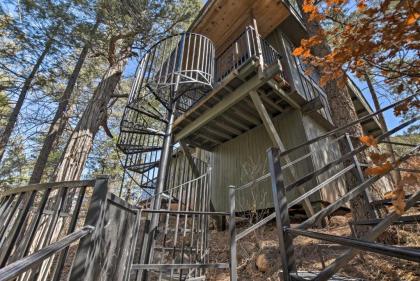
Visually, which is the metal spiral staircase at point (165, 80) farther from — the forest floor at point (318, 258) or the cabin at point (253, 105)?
the forest floor at point (318, 258)

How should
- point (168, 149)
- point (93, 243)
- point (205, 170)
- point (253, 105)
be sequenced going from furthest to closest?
point (205, 170) < point (253, 105) < point (168, 149) < point (93, 243)

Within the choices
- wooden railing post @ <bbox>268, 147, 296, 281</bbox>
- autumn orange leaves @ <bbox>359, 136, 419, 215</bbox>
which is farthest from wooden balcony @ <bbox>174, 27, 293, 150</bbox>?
autumn orange leaves @ <bbox>359, 136, 419, 215</bbox>

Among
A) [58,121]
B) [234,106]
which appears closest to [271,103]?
[234,106]

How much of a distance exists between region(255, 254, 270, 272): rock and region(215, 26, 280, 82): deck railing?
3.61m

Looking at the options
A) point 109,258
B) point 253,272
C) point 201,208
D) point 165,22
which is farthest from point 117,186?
point 109,258

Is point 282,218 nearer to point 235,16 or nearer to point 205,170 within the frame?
point 205,170

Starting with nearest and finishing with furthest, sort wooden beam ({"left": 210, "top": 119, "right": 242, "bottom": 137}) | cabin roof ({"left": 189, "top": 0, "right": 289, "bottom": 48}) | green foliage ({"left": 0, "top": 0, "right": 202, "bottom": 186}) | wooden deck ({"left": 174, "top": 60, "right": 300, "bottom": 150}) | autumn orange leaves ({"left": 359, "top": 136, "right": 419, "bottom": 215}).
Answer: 1. autumn orange leaves ({"left": 359, "top": 136, "right": 419, "bottom": 215})
2. wooden deck ({"left": 174, "top": 60, "right": 300, "bottom": 150})
3. green foliage ({"left": 0, "top": 0, "right": 202, "bottom": 186})
4. wooden beam ({"left": 210, "top": 119, "right": 242, "bottom": 137})
5. cabin roof ({"left": 189, "top": 0, "right": 289, "bottom": 48})

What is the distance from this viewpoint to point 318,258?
3.13m

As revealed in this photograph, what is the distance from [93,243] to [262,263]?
283 cm

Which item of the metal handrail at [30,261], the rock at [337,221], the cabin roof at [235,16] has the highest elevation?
the cabin roof at [235,16]

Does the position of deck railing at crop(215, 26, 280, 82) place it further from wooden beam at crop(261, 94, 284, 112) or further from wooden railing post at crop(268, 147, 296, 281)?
wooden railing post at crop(268, 147, 296, 281)

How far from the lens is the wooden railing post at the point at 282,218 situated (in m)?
1.32

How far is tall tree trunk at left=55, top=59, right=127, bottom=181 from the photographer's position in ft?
11.9

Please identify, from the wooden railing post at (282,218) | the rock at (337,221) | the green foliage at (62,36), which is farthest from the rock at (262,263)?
the green foliage at (62,36)
